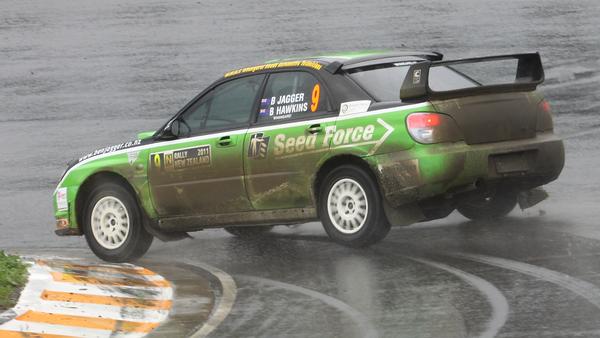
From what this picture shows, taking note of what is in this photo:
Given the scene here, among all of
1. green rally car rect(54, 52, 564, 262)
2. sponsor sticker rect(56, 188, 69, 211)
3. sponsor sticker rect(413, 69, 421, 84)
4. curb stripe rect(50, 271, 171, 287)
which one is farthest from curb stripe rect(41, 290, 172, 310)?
sponsor sticker rect(56, 188, 69, 211)

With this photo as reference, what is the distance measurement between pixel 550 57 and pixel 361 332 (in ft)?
40.1

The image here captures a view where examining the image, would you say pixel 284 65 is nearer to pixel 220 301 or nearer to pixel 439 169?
pixel 439 169

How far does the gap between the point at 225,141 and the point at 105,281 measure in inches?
70.4

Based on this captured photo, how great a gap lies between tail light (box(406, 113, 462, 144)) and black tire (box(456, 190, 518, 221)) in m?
1.47

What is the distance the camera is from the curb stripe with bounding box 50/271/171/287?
32.0ft

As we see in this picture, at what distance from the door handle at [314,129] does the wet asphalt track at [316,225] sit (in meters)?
1.02

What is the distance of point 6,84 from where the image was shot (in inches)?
814

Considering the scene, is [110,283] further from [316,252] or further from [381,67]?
[381,67]

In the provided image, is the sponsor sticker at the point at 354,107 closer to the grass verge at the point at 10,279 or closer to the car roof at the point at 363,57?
the car roof at the point at 363,57

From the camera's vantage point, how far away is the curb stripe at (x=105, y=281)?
9.74 m

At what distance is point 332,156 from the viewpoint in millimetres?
10273

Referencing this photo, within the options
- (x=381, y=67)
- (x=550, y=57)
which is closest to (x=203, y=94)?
(x=381, y=67)

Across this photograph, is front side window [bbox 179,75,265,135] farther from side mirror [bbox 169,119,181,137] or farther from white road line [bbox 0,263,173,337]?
white road line [bbox 0,263,173,337]

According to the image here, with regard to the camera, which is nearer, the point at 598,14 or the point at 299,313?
the point at 299,313
